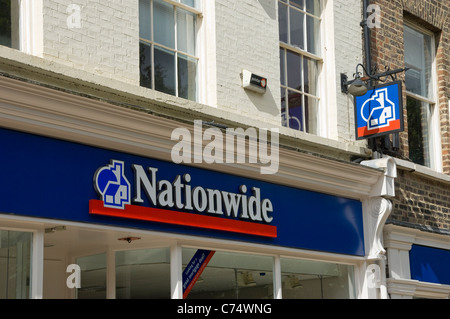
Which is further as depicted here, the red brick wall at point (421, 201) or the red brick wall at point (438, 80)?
the red brick wall at point (438, 80)

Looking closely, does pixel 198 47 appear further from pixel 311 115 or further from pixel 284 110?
pixel 311 115

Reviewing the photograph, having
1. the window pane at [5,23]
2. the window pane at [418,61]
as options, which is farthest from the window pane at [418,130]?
the window pane at [5,23]

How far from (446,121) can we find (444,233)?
194cm

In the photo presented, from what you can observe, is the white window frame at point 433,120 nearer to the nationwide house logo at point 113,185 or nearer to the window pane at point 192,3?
the window pane at point 192,3

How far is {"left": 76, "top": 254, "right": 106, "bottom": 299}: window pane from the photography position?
881 centimetres

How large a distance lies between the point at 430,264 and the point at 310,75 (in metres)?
3.31

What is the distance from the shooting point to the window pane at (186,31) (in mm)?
9531

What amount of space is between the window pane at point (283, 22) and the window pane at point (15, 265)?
16.0 ft

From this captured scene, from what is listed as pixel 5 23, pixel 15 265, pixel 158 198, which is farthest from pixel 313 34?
pixel 15 265

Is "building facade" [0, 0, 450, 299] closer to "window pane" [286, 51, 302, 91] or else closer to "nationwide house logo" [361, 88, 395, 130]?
"window pane" [286, 51, 302, 91]

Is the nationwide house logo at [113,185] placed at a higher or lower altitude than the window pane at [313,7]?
lower

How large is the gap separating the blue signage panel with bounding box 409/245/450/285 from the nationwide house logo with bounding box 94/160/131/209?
17.1ft

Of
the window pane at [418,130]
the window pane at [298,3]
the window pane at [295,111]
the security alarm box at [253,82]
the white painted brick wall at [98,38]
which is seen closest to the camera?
the white painted brick wall at [98,38]

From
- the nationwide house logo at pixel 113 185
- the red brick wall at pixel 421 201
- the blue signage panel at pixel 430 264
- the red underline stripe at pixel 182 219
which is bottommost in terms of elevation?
the blue signage panel at pixel 430 264
